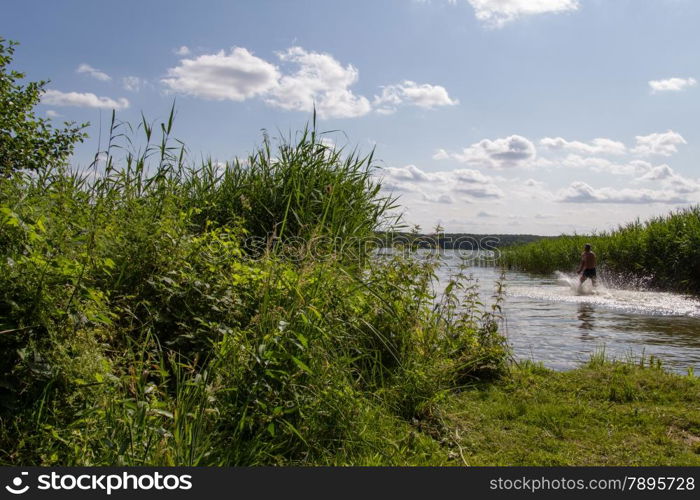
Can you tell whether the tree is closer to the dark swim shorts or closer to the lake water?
the lake water

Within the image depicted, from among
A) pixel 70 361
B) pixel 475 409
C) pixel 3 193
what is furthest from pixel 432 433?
pixel 3 193

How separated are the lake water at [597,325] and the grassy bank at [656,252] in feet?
4.01

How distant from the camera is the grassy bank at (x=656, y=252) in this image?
2144 cm

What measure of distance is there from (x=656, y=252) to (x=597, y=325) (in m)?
12.0

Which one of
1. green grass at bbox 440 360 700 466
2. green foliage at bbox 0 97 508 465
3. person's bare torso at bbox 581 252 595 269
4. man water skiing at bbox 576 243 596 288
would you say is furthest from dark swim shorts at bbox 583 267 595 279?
green foliage at bbox 0 97 508 465

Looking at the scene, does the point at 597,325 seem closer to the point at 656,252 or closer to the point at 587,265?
the point at 587,265

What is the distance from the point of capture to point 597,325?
1323 centimetres

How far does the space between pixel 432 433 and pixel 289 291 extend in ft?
5.98

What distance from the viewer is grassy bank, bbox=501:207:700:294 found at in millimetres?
21438

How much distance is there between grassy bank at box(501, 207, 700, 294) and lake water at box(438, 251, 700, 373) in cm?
122

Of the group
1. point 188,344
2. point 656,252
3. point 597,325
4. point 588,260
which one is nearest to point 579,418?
point 188,344

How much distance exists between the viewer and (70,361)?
3.39 metres

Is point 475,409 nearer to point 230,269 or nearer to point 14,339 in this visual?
point 230,269

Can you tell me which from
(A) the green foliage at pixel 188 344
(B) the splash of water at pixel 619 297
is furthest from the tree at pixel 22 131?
(B) the splash of water at pixel 619 297
